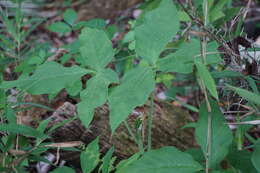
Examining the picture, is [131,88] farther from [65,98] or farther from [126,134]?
[65,98]

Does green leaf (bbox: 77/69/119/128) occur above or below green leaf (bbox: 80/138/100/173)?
above

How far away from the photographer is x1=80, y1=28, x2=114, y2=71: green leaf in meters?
1.01

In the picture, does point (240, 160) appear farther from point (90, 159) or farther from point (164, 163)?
point (90, 159)

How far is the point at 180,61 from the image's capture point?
0.97 meters

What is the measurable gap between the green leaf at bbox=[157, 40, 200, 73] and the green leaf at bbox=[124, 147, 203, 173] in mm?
204

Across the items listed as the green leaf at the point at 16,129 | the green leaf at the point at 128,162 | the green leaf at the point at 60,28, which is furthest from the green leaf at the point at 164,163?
the green leaf at the point at 60,28

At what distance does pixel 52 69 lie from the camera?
3.28 feet

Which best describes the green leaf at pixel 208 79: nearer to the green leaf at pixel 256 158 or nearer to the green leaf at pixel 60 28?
the green leaf at pixel 256 158

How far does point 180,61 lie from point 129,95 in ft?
0.61

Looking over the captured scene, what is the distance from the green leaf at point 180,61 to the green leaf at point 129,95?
59 mm

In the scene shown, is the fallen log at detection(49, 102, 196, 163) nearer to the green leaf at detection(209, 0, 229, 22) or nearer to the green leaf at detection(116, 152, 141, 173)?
the green leaf at detection(116, 152, 141, 173)

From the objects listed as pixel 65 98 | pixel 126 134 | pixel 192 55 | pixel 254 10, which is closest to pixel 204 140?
pixel 192 55

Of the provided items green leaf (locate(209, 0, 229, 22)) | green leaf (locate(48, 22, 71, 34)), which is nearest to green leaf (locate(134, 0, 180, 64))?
green leaf (locate(209, 0, 229, 22))

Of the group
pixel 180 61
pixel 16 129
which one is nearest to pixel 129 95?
pixel 180 61
